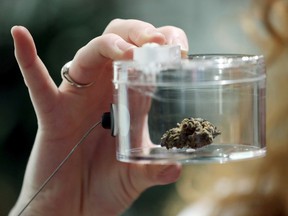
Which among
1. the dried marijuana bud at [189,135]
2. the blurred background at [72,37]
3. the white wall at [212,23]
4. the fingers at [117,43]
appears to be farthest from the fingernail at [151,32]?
the white wall at [212,23]

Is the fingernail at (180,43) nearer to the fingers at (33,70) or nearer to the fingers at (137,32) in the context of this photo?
the fingers at (137,32)

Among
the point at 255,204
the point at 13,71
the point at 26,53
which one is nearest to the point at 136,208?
the point at 255,204

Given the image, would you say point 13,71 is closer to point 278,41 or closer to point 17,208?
point 17,208

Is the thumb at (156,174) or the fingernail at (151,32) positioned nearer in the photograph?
the fingernail at (151,32)

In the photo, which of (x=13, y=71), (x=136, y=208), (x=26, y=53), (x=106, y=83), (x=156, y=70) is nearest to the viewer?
(x=156, y=70)

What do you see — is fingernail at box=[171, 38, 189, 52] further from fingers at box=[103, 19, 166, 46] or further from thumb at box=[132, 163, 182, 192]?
thumb at box=[132, 163, 182, 192]

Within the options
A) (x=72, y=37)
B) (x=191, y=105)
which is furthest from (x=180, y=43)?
(x=72, y=37)

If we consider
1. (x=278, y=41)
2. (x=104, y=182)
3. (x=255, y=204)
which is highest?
(x=278, y=41)
